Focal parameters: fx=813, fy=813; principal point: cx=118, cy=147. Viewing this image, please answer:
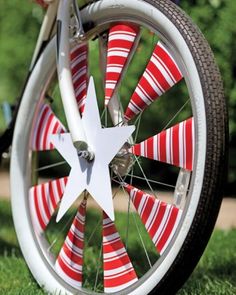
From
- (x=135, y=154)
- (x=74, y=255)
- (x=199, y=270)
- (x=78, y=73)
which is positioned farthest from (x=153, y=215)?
(x=199, y=270)

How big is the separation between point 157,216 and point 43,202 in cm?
70

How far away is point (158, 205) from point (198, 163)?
0.27 metres

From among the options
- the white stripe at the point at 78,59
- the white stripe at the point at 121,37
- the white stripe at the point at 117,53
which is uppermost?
the white stripe at the point at 121,37

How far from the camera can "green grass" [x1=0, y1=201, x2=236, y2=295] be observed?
2812 millimetres

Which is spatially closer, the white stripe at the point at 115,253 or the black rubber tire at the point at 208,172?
the black rubber tire at the point at 208,172

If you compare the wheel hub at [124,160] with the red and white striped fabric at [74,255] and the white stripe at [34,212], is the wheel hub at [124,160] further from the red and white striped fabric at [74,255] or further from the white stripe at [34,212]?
the white stripe at [34,212]

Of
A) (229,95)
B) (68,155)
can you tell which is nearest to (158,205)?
(68,155)

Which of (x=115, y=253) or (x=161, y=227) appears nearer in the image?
(x=161, y=227)

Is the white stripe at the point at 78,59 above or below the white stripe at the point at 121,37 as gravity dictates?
below

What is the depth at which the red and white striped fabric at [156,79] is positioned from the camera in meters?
2.34

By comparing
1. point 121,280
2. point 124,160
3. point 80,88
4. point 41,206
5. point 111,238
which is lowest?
point 121,280

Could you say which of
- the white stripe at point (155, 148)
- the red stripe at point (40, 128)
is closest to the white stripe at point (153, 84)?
the white stripe at point (155, 148)

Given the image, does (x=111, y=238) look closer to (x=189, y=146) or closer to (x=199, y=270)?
(x=189, y=146)

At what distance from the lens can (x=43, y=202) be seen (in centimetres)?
293
